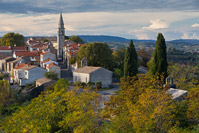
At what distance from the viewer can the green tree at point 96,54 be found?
55875 millimetres

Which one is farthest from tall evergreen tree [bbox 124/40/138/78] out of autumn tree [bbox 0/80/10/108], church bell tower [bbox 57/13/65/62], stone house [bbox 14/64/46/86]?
church bell tower [bbox 57/13/65/62]

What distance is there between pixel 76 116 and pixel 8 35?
251 ft

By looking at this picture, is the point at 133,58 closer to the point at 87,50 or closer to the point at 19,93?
the point at 87,50

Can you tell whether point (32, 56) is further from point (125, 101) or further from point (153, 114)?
point (153, 114)

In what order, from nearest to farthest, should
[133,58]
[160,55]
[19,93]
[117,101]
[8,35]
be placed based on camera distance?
1. [117,101]
2. [160,55]
3. [19,93]
4. [133,58]
5. [8,35]

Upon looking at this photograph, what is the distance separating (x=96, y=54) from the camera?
56.2m

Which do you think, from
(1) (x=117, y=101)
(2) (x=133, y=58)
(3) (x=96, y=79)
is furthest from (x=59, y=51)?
(1) (x=117, y=101)

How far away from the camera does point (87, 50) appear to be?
183 feet

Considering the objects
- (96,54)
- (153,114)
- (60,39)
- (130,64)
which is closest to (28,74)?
(96,54)

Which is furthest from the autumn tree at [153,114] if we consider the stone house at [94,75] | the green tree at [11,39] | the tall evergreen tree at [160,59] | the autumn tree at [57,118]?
the green tree at [11,39]

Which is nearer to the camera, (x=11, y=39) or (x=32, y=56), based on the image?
(x=32, y=56)

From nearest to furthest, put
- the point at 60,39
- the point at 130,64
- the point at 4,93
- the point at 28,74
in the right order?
the point at 4,93 → the point at 130,64 → the point at 28,74 → the point at 60,39

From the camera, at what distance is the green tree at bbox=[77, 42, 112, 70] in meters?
55.9

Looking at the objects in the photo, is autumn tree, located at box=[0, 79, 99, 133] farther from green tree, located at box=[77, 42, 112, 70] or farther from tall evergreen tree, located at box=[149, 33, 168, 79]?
green tree, located at box=[77, 42, 112, 70]
